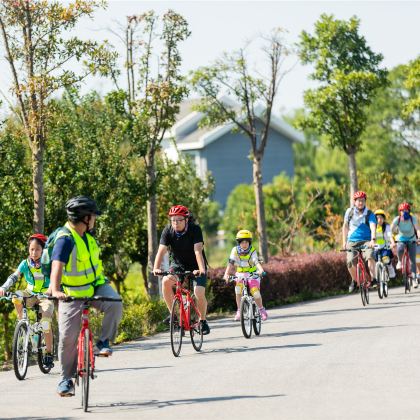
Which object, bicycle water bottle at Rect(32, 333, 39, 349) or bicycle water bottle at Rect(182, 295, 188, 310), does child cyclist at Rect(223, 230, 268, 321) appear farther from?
bicycle water bottle at Rect(32, 333, 39, 349)

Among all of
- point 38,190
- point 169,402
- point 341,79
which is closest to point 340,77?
point 341,79

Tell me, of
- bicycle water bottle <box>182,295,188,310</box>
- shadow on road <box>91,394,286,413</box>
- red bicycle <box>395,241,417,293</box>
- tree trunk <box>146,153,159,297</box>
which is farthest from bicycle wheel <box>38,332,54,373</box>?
red bicycle <box>395,241,417,293</box>

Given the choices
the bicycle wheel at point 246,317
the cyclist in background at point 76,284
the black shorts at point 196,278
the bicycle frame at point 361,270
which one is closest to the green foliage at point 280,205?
the bicycle frame at point 361,270

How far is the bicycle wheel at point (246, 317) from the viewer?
1593 centimetres

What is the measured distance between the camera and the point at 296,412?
953 centimetres

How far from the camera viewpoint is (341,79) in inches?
1171

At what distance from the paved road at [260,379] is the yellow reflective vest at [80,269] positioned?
1.06m

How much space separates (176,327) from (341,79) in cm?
1640

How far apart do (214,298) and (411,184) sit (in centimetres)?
2142

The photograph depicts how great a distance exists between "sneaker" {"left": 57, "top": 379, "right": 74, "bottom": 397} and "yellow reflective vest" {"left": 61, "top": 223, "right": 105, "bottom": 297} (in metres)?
0.77

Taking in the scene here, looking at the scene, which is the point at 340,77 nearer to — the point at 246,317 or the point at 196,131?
the point at 246,317

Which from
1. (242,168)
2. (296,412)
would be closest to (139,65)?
(296,412)

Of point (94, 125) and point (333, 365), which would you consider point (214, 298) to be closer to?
point (94, 125)

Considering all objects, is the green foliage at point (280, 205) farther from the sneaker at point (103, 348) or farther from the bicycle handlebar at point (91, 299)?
the bicycle handlebar at point (91, 299)
